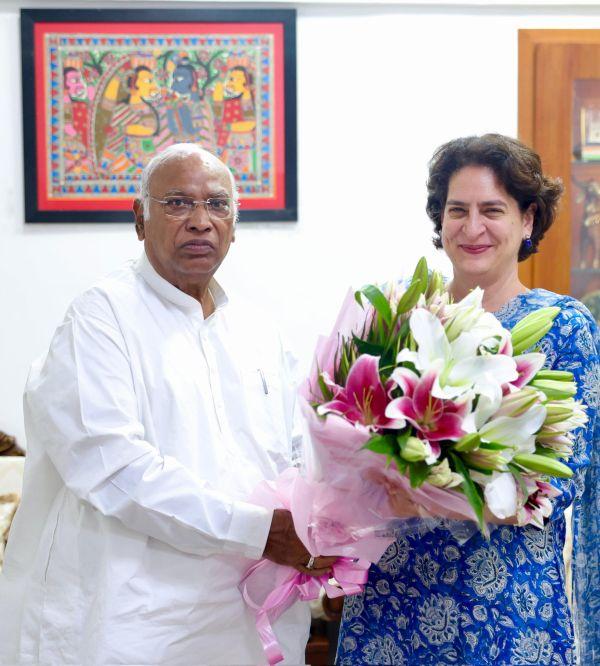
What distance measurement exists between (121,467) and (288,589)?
420 mm

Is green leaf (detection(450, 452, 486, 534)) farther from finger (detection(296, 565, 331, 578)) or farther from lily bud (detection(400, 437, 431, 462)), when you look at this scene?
finger (detection(296, 565, 331, 578))

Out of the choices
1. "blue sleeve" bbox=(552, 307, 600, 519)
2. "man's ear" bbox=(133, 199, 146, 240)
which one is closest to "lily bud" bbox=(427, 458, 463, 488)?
"blue sleeve" bbox=(552, 307, 600, 519)

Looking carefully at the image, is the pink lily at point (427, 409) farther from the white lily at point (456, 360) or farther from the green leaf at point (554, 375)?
the green leaf at point (554, 375)

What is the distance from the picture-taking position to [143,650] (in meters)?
1.78

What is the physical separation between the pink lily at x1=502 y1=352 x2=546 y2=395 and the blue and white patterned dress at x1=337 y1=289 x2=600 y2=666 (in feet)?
1.18

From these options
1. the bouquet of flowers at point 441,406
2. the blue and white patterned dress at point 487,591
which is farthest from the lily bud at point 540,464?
the blue and white patterned dress at point 487,591

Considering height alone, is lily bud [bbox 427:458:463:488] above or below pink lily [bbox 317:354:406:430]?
below

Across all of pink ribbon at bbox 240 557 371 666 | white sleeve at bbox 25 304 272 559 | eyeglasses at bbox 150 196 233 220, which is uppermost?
eyeglasses at bbox 150 196 233 220

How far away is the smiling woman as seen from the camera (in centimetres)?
168

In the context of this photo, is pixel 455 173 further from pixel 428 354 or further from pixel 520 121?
pixel 520 121

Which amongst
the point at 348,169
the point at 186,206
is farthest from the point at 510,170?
the point at 348,169

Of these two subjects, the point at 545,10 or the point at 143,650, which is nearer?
the point at 143,650

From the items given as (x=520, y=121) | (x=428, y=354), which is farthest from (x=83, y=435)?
(x=520, y=121)

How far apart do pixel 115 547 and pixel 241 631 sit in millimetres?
342
